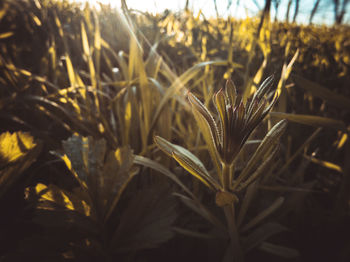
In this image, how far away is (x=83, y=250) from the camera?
42 centimetres

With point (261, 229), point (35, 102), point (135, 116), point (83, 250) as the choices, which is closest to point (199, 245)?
point (261, 229)

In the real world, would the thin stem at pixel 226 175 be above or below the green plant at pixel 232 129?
below

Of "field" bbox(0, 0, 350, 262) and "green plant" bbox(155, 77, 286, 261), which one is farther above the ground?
"green plant" bbox(155, 77, 286, 261)

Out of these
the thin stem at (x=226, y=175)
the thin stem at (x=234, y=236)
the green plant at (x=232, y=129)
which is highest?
the green plant at (x=232, y=129)

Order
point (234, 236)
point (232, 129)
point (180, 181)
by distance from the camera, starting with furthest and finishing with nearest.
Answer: point (180, 181) → point (234, 236) → point (232, 129)

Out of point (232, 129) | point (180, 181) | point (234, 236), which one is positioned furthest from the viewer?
point (180, 181)

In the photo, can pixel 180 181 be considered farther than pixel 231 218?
Yes

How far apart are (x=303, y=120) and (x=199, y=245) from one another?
0.34 meters

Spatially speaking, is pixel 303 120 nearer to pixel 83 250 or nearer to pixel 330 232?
pixel 330 232

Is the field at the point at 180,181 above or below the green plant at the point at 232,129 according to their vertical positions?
below

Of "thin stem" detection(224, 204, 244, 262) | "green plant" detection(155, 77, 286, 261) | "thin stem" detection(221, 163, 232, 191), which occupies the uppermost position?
"green plant" detection(155, 77, 286, 261)

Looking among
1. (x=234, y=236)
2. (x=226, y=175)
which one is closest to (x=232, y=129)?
(x=226, y=175)

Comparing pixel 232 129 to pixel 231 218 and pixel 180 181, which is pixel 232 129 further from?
pixel 180 181

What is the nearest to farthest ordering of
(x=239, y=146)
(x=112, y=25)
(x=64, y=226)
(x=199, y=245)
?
1. (x=239, y=146)
2. (x=64, y=226)
3. (x=199, y=245)
4. (x=112, y=25)
